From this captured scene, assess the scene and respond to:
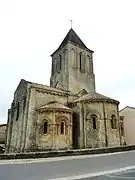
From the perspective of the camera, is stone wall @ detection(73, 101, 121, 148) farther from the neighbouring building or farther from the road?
the road

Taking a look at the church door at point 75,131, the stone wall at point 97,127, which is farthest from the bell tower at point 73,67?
the stone wall at point 97,127

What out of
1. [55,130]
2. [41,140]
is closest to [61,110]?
[55,130]

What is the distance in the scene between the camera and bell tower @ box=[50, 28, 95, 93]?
30.1 meters

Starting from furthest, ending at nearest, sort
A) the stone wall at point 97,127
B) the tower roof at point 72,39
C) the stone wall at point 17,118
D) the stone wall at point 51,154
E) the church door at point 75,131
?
1. the tower roof at point 72,39
2. the stone wall at point 17,118
3. the church door at point 75,131
4. the stone wall at point 97,127
5. the stone wall at point 51,154

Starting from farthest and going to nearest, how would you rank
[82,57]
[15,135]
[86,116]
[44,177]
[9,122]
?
[82,57]
[9,122]
[15,135]
[86,116]
[44,177]

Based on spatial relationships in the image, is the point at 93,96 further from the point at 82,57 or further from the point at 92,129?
the point at 82,57

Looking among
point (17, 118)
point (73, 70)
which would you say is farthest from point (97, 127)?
point (73, 70)

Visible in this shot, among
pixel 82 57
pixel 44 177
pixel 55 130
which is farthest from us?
pixel 82 57

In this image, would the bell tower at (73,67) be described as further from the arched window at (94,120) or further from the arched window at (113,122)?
the arched window at (113,122)

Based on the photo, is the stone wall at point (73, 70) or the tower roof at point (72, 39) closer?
the stone wall at point (73, 70)

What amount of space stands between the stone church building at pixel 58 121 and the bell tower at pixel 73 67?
238cm

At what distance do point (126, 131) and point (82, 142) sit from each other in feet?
45.1

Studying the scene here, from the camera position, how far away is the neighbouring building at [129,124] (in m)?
33.2

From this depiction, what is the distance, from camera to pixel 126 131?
34031 millimetres
